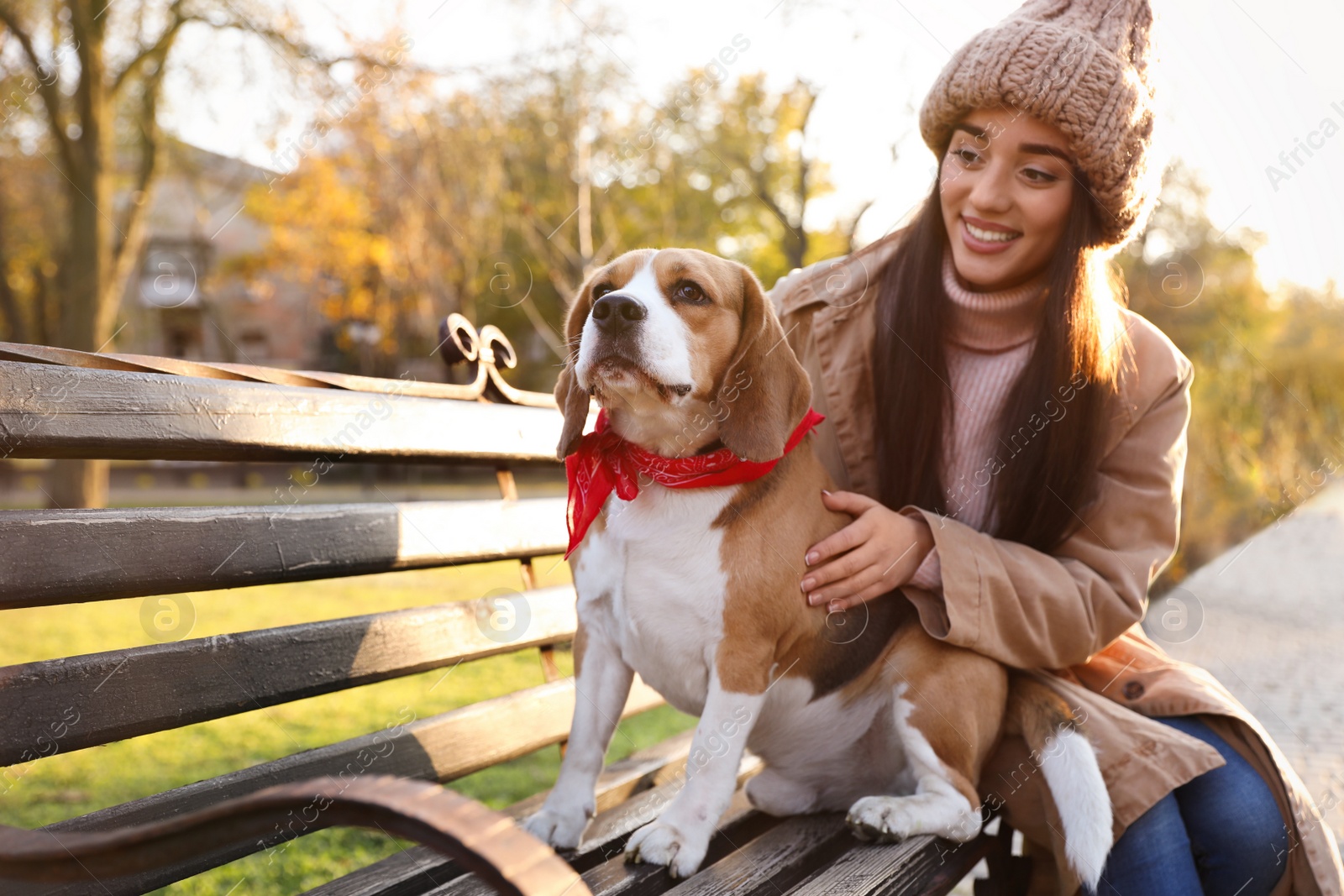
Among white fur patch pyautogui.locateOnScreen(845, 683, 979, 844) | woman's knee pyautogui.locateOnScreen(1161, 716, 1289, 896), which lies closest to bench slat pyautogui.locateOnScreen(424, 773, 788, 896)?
white fur patch pyautogui.locateOnScreen(845, 683, 979, 844)

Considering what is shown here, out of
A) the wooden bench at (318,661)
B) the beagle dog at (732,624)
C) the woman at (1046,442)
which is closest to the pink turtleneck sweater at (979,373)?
the woman at (1046,442)

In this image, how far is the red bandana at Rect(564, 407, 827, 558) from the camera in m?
2.17

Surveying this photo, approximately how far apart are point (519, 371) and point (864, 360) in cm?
2599

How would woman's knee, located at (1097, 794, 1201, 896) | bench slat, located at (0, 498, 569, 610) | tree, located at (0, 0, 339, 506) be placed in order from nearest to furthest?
1. bench slat, located at (0, 498, 569, 610)
2. woman's knee, located at (1097, 794, 1201, 896)
3. tree, located at (0, 0, 339, 506)

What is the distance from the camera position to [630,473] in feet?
7.25

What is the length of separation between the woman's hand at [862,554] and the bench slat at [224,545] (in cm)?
86

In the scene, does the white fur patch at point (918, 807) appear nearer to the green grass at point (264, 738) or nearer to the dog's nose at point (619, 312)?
the dog's nose at point (619, 312)

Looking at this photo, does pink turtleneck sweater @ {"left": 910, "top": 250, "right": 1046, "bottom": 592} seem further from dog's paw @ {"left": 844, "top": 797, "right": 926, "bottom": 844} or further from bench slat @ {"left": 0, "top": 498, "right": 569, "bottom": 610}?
bench slat @ {"left": 0, "top": 498, "right": 569, "bottom": 610}

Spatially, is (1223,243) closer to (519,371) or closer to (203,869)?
(203,869)

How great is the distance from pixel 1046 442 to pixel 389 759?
1.78 m

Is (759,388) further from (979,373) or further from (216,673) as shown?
(216,673)

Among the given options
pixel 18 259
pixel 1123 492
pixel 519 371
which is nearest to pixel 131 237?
pixel 18 259

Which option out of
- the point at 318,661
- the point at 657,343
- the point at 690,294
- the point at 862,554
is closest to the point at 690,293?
the point at 690,294

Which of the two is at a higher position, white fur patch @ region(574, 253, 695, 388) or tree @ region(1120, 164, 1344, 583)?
white fur patch @ region(574, 253, 695, 388)
